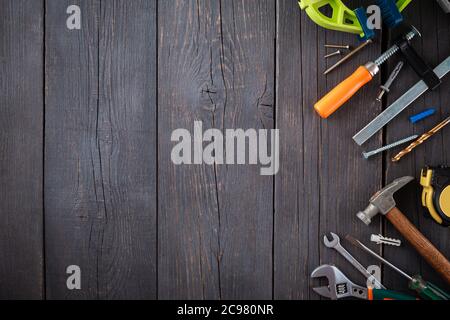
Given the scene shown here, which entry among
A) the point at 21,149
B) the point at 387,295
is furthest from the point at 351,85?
the point at 21,149

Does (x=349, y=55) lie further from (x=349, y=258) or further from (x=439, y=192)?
(x=349, y=258)

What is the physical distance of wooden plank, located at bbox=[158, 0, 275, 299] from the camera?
1.25 metres

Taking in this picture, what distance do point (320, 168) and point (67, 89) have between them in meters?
0.79

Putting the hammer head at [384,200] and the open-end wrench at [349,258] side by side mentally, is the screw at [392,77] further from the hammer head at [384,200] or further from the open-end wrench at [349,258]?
the open-end wrench at [349,258]

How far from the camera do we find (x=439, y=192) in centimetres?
115

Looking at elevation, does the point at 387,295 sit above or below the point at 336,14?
below

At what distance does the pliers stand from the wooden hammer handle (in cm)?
11

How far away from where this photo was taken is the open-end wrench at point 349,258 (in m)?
1.24

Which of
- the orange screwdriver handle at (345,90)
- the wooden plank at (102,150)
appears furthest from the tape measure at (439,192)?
the wooden plank at (102,150)

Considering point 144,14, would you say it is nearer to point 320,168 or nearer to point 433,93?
point 320,168

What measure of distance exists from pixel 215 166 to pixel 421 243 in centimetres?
62

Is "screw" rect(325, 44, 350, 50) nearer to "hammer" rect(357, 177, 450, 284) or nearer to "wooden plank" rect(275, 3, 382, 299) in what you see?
"wooden plank" rect(275, 3, 382, 299)

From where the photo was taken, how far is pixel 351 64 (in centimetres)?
126
